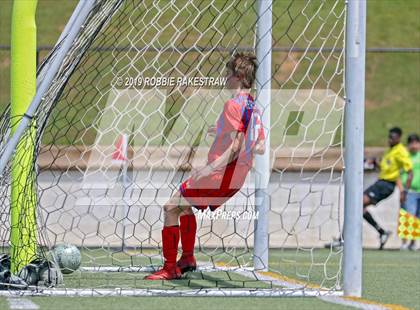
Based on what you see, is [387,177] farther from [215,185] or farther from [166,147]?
[215,185]

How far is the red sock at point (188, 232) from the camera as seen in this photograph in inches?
328

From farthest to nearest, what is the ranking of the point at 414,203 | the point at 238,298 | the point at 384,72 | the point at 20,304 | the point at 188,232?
the point at 384,72, the point at 414,203, the point at 188,232, the point at 238,298, the point at 20,304

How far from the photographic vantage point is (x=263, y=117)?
884 cm

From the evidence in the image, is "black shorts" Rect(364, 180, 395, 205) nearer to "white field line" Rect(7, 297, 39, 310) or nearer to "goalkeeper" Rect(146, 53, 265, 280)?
"goalkeeper" Rect(146, 53, 265, 280)

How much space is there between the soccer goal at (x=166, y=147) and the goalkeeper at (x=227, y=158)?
1.35 feet

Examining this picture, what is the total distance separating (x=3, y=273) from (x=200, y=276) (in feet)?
6.05

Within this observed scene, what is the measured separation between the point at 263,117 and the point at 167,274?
1.68 metres

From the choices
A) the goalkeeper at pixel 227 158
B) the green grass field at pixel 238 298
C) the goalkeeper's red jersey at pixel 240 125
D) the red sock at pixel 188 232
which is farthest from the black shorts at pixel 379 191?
the goalkeeper's red jersey at pixel 240 125

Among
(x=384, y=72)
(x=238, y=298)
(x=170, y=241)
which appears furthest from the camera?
(x=384, y=72)

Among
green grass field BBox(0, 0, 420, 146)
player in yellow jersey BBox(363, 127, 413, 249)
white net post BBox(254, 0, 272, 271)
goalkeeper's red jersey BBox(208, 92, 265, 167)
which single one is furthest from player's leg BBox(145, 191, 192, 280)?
green grass field BBox(0, 0, 420, 146)

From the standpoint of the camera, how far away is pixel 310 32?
14.6 meters

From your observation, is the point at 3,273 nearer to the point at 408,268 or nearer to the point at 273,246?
the point at 408,268

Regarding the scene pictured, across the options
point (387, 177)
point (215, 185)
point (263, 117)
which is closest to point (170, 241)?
point (215, 185)

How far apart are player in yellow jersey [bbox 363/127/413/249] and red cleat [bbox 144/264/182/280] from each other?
751 cm
